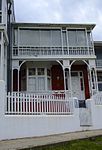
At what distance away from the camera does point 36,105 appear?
10242 mm

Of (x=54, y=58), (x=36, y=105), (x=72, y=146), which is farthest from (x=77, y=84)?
(x=72, y=146)

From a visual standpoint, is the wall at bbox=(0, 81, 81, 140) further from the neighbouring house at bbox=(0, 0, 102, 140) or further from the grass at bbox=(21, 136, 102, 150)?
the neighbouring house at bbox=(0, 0, 102, 140)

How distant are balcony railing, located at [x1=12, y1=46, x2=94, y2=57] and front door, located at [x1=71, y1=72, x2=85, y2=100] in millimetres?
2292

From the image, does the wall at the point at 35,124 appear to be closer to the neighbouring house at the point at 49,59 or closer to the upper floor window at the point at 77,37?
the neighbouring house at the point at 49,59

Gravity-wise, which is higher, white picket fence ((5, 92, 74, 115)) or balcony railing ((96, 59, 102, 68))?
balcony railing ((96, 59, 102, 68))

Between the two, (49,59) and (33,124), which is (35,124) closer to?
(33,124)

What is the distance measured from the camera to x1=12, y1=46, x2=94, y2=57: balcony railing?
1953 cm

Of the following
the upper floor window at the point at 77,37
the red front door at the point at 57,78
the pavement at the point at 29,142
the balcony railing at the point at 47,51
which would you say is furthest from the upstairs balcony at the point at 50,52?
the pavement at the point at 29,142

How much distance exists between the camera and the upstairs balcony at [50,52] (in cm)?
1947

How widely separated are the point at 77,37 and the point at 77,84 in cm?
419

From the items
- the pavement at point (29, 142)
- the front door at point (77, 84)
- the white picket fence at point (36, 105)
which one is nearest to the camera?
the pavement at point (29, 142)

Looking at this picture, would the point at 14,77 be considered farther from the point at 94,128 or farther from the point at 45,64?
the point at 94,128

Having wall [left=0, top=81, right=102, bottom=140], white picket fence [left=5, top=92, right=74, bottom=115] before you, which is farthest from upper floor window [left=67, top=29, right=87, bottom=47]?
white picket fence [left=5, top=92, right=74, bottom=115]

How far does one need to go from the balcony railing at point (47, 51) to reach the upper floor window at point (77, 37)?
68 cm
